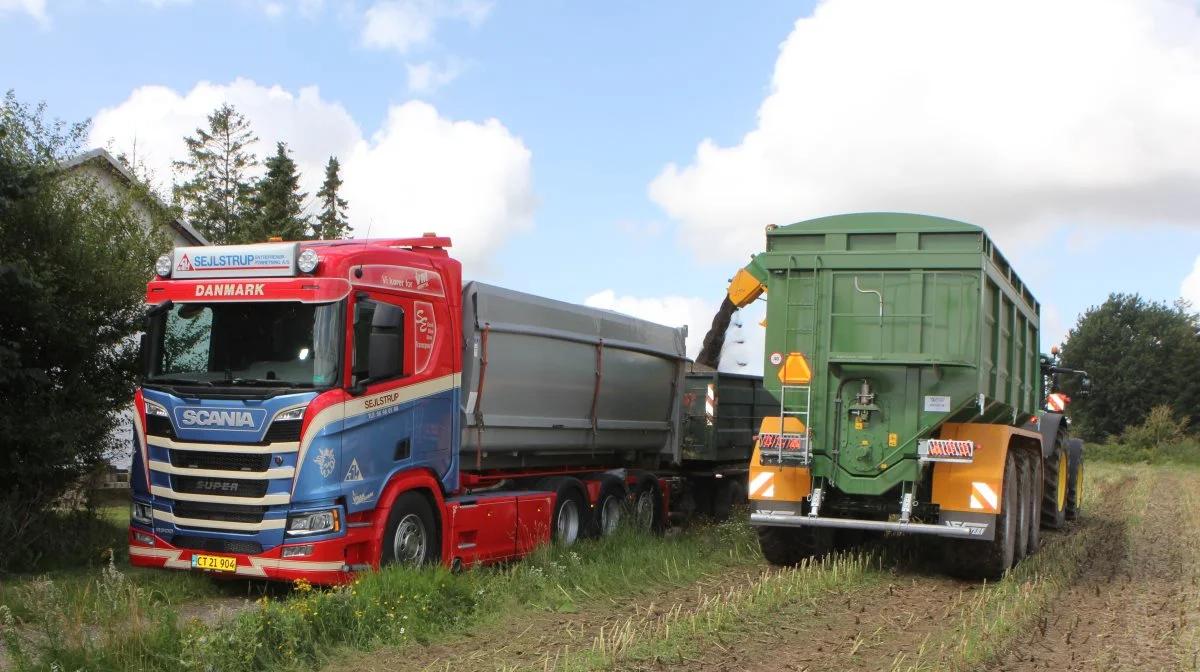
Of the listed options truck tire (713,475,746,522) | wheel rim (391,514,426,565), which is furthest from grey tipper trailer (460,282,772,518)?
wheel rim (391,514,426,565)

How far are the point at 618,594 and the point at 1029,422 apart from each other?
7.81 meters

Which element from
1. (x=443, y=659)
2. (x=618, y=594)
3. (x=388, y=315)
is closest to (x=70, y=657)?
(x=443, y=659)

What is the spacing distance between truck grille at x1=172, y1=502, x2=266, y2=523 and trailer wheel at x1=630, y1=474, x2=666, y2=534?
19.4 ft

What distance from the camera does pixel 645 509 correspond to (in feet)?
47.1

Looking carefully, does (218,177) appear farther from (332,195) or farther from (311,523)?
(311,523)

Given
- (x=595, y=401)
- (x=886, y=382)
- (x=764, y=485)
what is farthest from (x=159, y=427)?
(x=886, y=382)

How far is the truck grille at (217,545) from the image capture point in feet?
28.7

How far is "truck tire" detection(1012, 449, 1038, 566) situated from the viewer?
11.5m

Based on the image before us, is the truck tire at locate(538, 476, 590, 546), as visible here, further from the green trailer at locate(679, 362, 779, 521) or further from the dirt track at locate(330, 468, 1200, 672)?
the green trailer at locate(679, 362, 779, 521)

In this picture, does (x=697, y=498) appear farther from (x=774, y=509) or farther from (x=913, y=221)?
(x=913, y=221)

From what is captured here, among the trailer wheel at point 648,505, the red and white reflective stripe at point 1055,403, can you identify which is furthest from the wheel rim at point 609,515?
the red and white reflective stripe at point 1055,403

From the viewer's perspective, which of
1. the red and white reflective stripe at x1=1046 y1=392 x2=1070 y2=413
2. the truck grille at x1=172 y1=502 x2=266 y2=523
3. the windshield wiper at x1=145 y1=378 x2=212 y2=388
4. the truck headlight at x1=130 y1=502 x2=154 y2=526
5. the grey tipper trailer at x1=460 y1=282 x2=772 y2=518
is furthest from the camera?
the red and white reflective stripe at x1=1046 y1=392 x2=1070 y2=413

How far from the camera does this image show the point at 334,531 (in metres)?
8.80

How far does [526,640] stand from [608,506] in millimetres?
6163
